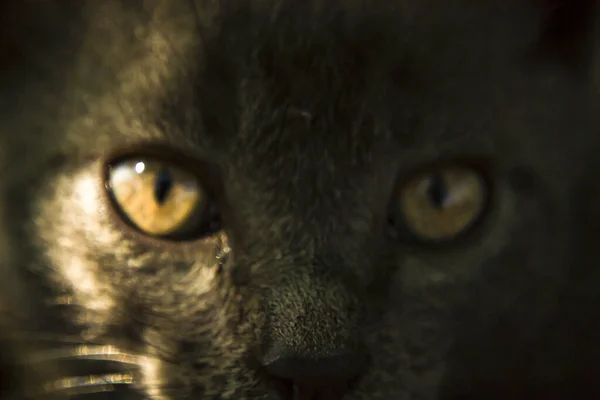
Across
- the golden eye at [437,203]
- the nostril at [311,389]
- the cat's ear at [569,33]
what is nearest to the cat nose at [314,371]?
the nostril at [311,389]

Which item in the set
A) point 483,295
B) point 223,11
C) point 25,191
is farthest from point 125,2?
point 483,295

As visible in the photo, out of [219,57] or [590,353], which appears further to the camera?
[590,353]

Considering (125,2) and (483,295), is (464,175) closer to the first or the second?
(483,295)

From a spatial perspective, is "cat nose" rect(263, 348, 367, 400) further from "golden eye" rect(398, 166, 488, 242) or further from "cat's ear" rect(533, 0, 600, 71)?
"cat's ear" rect(533, 0, 600, 71)

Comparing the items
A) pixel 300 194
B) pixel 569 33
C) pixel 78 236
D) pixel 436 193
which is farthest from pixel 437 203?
pixel 78 236

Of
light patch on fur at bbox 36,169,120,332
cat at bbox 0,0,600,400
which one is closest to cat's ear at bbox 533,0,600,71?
cat at bbox 0,0,600,400

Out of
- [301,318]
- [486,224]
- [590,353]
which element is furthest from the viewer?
[590,353]

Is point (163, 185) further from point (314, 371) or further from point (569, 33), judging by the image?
point (569, 33)
